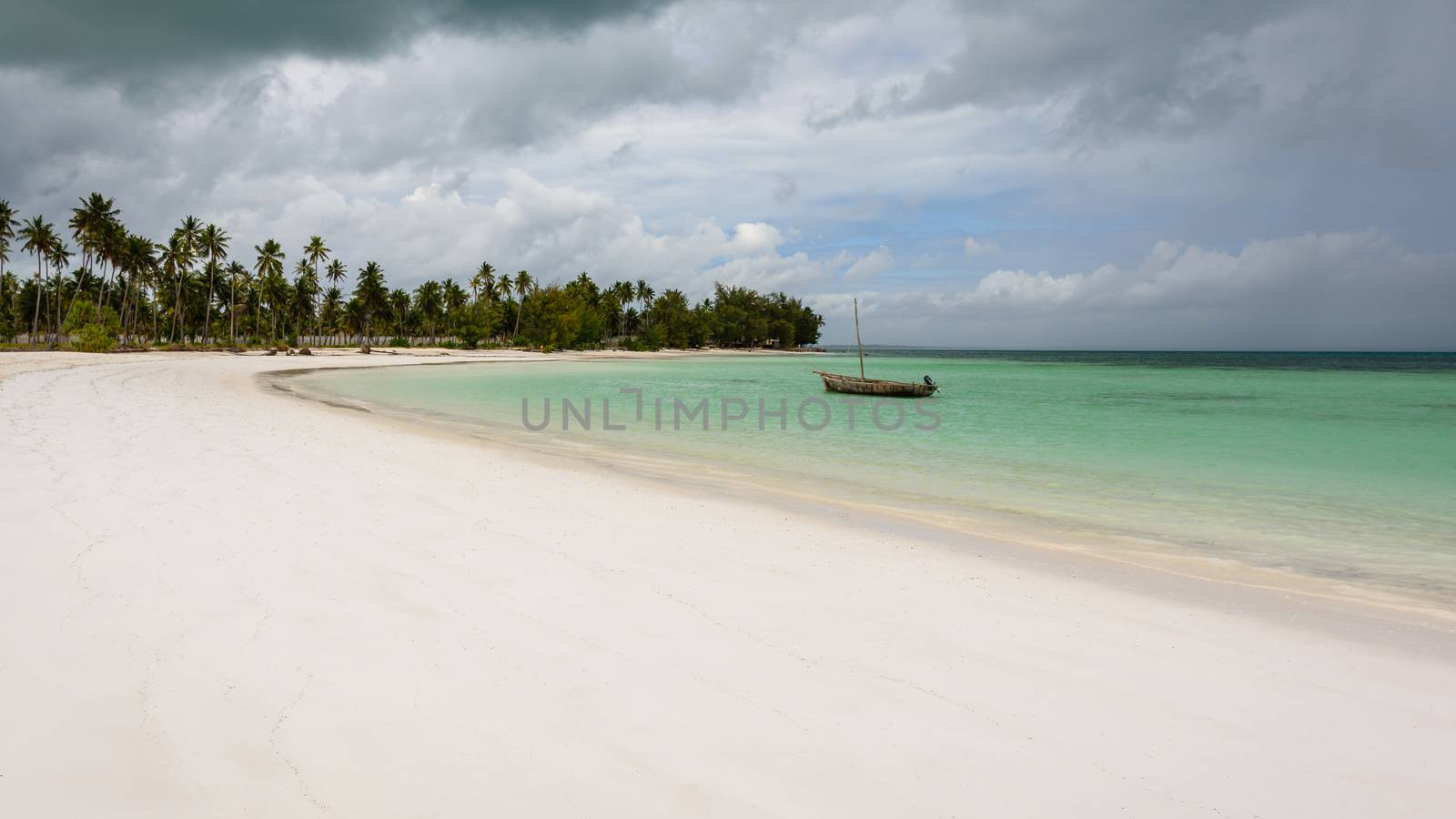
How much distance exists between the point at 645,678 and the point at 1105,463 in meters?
16.7

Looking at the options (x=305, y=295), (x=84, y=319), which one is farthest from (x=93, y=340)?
(x=305, y=295)

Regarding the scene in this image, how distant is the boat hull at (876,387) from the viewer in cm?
3956

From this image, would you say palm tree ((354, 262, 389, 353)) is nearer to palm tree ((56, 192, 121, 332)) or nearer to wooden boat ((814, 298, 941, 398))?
palm tree ((56, 192, 121, 332))

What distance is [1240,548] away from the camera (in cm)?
945

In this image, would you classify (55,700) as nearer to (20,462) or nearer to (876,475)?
(20,462)

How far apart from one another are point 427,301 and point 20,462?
112039 mm

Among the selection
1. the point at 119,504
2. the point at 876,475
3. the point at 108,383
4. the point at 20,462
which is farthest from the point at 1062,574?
the point at 108,383

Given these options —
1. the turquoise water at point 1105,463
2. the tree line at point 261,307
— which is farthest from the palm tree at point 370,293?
the turquoise water at point 1105,463

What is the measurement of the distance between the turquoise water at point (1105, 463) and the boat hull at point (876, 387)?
3.72 feet

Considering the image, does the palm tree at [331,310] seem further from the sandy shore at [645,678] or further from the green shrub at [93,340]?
the sandy shore at [645,678]

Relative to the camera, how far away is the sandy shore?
10.3 feet

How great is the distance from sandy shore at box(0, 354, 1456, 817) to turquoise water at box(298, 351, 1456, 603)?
359 centimetres

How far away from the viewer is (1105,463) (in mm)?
17609

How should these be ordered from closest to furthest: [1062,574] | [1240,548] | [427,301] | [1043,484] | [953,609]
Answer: [953,609], [1062,574], [1240,548], [1043,484], [427,301]
